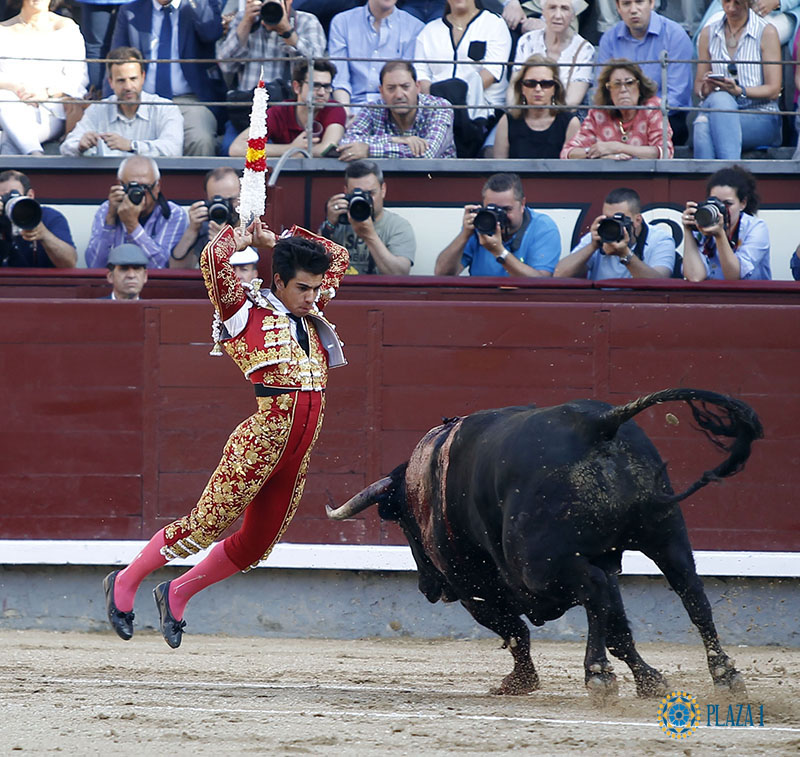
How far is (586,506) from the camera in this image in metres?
4.04

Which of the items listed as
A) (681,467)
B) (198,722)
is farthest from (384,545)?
(198,722)

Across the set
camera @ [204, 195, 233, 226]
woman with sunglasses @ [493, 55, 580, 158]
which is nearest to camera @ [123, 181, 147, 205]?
camera @ [204, 195, 233, 226]

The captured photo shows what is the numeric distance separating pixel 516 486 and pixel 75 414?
10.5 ft

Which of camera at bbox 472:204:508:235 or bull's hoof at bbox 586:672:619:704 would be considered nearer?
bull's hoof at bbox 586:672:619:704

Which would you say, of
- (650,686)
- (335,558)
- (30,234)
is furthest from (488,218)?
(650,686)

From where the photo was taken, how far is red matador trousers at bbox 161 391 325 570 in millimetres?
4305

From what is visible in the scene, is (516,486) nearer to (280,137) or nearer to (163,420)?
(163,420)

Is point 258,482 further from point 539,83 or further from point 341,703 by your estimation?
point 539,83

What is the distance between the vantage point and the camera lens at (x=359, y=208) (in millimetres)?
6492

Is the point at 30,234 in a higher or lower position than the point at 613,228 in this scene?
lower

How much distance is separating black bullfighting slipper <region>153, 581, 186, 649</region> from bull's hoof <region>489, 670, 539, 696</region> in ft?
3.45

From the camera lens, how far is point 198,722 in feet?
12.1

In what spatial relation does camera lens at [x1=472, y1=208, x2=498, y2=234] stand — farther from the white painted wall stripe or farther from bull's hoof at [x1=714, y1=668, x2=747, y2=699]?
bull's hoof at [x1=714, y1=668, x2=747, y2=699]

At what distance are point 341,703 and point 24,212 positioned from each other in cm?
352
